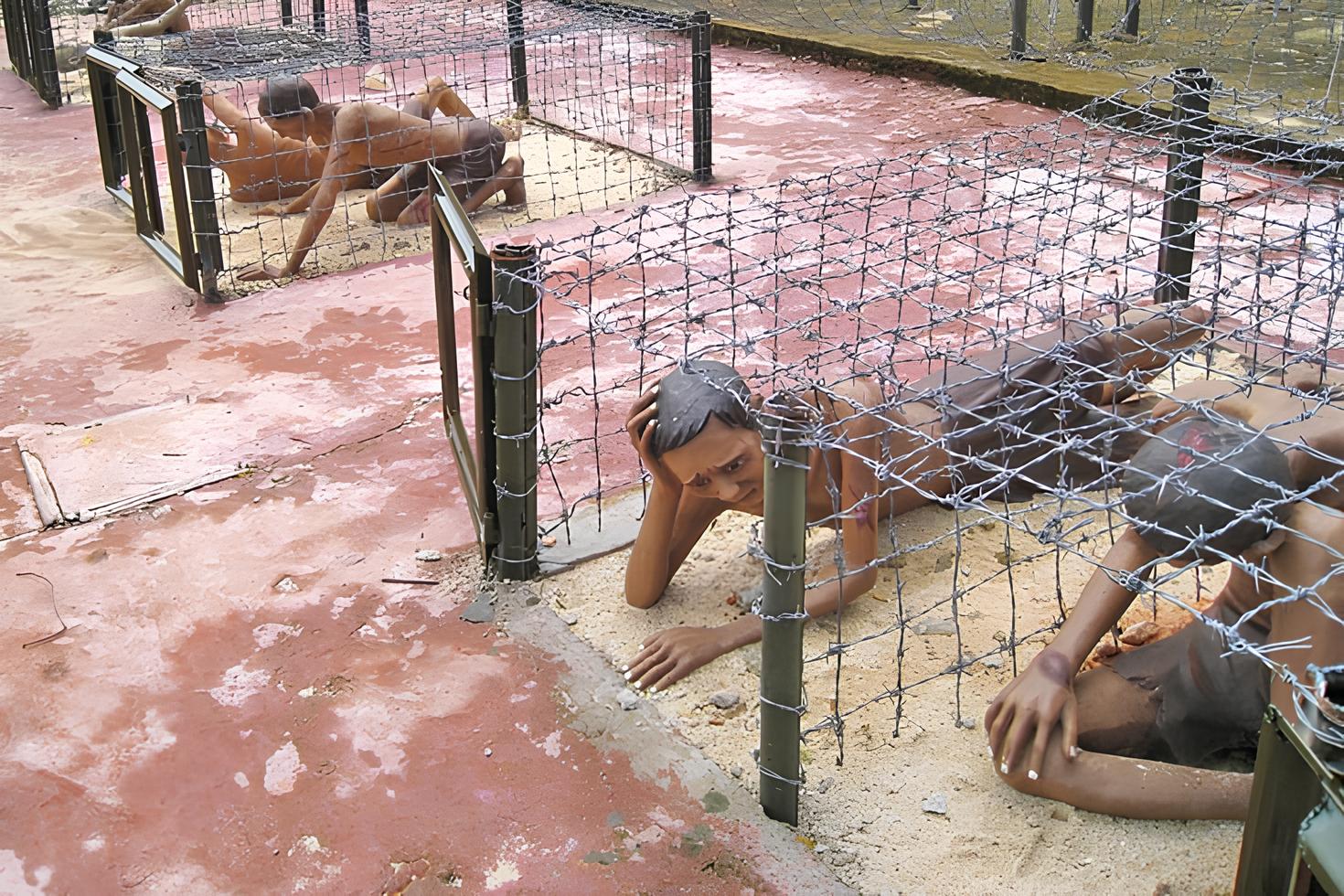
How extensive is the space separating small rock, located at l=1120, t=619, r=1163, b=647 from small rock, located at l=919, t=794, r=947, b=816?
2.61 feet

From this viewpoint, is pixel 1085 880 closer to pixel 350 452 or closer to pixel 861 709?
pixel 861 709

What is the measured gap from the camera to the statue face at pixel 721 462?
10.4ft

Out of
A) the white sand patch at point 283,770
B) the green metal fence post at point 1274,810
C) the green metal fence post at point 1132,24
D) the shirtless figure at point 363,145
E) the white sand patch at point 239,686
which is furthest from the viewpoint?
the green metal fence post at point 1132,24

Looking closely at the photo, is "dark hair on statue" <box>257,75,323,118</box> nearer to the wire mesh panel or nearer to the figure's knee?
the wire mesh panel

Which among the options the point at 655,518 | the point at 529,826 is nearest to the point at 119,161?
the point at 655,518

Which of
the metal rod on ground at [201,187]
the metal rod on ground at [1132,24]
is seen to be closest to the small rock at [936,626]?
the metal rod on ground at [201,187]

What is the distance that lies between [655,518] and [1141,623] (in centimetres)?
128

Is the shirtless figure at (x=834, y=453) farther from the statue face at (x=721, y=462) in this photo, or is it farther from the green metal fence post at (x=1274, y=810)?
the green metal fence post at (x=1274, y=810)

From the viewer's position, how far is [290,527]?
4.18 metres

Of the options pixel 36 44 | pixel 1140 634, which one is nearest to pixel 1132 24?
pixel 1140 634

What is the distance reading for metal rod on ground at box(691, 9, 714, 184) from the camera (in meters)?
7.49

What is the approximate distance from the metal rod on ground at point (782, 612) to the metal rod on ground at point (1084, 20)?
8436 millimetres

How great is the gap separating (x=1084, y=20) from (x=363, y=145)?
19.2 feet

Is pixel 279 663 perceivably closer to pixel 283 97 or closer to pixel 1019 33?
pixel 283 97
